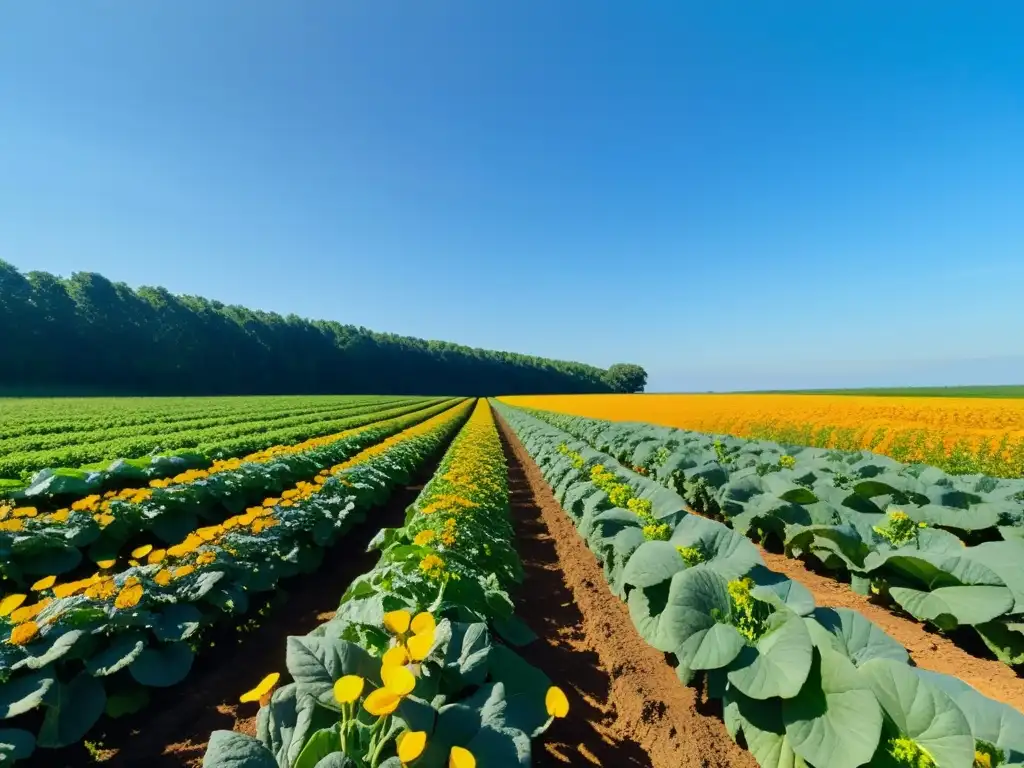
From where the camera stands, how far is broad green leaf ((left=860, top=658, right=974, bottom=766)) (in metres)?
1.53

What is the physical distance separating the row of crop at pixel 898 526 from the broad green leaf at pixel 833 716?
2.04 m

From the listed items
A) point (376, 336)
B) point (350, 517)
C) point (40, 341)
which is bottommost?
point (350, 517)

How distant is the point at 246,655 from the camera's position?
3664 mm

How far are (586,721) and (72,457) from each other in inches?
442

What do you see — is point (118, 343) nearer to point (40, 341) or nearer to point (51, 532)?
point (40, 341)

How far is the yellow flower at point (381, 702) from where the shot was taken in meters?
1.12

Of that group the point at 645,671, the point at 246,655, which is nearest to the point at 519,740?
the point at 645,671

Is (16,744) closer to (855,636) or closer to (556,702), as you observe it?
(556,702)

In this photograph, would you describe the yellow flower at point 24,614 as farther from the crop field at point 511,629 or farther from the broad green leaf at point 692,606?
the broad green leaf at point 692,606

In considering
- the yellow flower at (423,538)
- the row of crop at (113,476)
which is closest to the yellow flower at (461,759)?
the yellow flower at (423,538)

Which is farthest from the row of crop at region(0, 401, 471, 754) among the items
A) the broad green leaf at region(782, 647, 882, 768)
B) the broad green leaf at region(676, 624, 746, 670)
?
the broad green leaf at region(782, 647, 882, 768)

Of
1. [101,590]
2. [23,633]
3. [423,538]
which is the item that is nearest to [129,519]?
[101,590]

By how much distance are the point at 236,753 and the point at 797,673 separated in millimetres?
2118

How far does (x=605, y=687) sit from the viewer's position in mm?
3219
